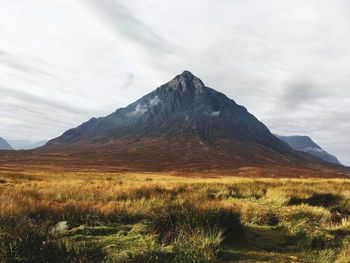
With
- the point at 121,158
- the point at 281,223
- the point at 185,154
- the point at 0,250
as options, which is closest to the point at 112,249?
the point at 0,250

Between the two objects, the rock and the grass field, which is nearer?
the grass field

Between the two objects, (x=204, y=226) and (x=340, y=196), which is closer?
(x=204, y=226)

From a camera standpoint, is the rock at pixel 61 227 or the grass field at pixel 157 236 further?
the rock at pixel 61 227

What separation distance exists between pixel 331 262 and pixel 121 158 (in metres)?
148

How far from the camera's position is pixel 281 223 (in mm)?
11602

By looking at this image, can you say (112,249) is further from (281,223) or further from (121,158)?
(121,158)

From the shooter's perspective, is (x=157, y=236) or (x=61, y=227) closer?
(x=157, y=236)

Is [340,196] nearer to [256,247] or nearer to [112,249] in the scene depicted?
[256,247]

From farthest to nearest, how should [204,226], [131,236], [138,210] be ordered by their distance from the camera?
1. [138,210]
2. [204,226]
3. [131,236]

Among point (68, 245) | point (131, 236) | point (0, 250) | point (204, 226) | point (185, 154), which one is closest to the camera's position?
point (0, 250)

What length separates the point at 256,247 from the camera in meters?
8.41

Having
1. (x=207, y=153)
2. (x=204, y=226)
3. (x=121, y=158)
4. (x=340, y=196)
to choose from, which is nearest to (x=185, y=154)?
(x=207, y=153)

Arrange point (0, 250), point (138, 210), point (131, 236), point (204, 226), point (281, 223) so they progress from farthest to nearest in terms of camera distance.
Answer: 1. point (281, 223)
2. point (138, 210)
3. point (204, 226)
4. point (131, 236)
5. point (0, 250)

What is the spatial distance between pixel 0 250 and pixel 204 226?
4.37 m
